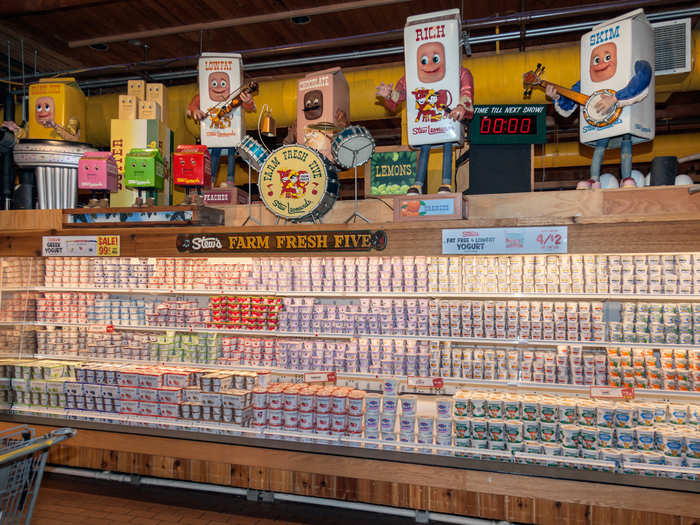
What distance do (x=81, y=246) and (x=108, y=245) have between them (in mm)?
262

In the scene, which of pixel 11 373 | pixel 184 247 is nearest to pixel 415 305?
pixel 184 247

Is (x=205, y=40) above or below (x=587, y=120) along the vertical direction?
above

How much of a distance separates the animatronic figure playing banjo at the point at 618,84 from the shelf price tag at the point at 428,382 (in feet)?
5.97

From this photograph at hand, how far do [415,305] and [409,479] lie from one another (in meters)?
1.23

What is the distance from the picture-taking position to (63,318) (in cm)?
471

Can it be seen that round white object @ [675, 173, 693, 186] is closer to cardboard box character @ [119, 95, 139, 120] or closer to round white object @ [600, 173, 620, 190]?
round white object @ [600, 173, 620, 190]

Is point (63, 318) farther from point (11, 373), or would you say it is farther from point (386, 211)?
point (386, 211)

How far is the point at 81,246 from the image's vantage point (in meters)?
4.46

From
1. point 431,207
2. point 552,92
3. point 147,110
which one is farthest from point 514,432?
point 147,110

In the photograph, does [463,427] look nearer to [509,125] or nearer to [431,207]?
[431,207]

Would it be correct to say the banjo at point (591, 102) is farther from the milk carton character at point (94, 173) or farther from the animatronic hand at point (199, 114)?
the milk carton character at point (94, 173)

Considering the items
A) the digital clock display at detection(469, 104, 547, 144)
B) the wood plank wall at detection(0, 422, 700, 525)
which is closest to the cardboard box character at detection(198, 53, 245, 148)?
the digital clock display at detection(469, 104, 547, 144)

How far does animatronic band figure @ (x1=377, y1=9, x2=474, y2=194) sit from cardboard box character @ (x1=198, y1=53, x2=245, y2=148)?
5.06 ft

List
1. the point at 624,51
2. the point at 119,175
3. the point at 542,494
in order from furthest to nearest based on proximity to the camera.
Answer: the point at 119,175 → the point at 624,51 → the point at 542,494
